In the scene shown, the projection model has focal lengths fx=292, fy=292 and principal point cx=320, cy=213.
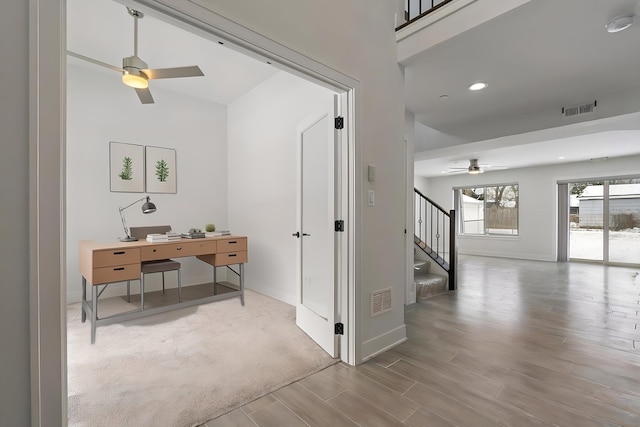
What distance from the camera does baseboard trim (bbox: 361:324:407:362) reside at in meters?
2.35

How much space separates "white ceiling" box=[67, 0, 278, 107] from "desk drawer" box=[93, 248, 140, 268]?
2215 millimetres

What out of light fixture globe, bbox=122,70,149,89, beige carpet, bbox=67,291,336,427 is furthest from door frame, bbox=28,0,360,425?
light fixture globe, bbox=122,70,149,89

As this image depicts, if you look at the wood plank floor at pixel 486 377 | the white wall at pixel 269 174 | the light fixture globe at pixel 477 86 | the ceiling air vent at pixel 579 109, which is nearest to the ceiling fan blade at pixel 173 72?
the white wall at pixel 269 174

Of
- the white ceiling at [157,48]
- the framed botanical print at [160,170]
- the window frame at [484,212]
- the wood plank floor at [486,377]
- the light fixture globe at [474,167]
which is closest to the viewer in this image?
the wood plank floor at [486,377]

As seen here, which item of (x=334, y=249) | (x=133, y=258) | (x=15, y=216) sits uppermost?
(x=15, y=216)

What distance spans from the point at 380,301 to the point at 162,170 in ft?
12.7

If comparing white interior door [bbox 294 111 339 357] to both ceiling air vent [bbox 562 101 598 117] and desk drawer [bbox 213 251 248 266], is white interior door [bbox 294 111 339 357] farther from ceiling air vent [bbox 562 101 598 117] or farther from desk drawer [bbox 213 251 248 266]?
ceiling air vent [bbox 562 101 598 117]

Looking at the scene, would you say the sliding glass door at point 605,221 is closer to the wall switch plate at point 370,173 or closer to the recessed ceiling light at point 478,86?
the recessed ceiling light at point 478,86

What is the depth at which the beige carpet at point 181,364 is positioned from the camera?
68.7 inches

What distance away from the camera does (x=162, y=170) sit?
4.54 meters

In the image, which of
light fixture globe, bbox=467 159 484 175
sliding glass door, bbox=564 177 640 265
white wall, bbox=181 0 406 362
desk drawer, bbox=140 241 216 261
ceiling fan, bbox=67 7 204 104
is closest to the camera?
white wall, bbox=181 0 406 362

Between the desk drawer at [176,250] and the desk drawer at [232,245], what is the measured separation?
0.31 feet

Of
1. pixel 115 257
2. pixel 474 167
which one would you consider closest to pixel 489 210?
pixel 474 167

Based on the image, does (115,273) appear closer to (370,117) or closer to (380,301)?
(380,301)
